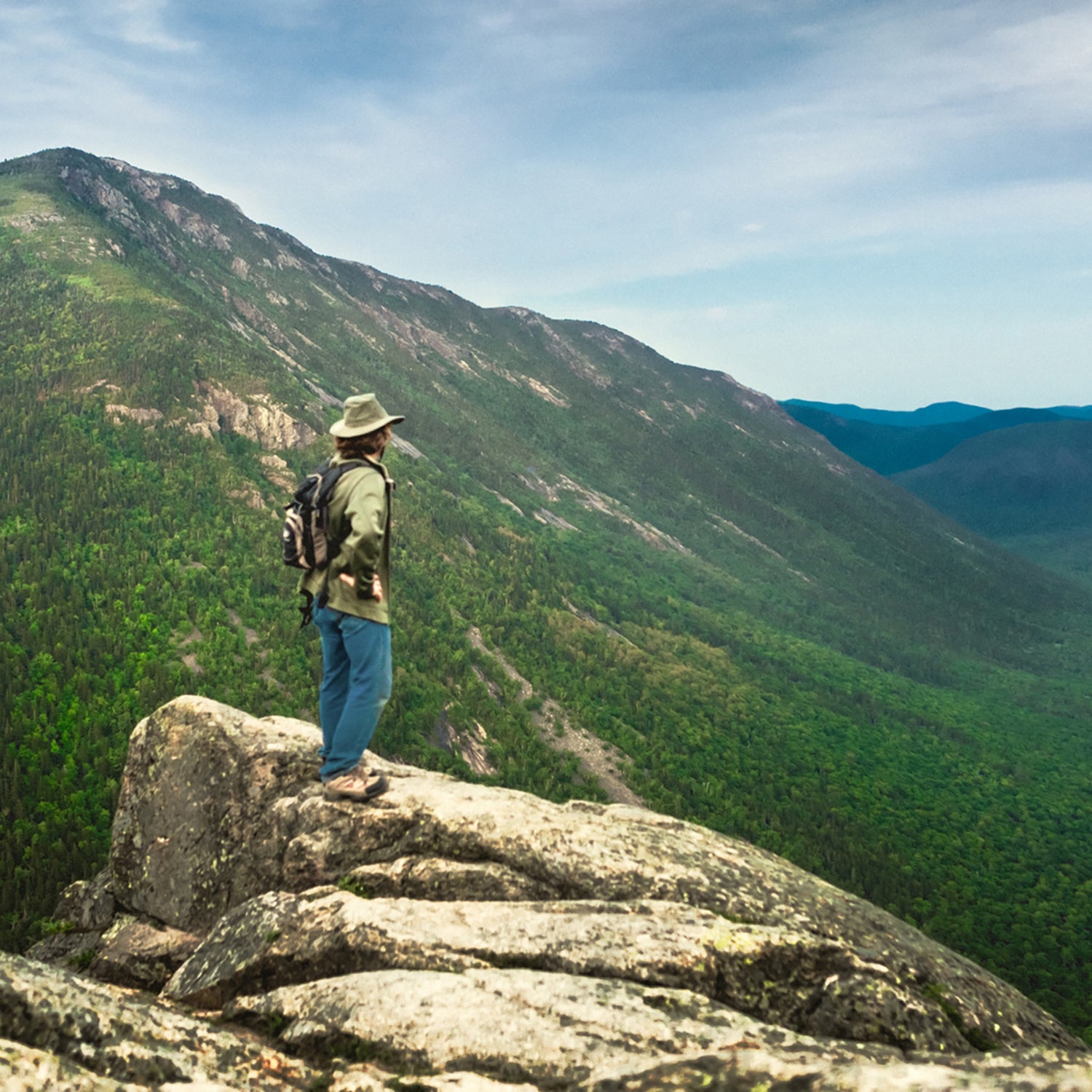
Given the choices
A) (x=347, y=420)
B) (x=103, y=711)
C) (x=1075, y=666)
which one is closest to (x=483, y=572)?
(x=103, y=711)

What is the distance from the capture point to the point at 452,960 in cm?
629

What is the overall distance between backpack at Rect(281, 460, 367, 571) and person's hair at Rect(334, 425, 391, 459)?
166 millimetres

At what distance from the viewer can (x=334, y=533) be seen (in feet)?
24.9

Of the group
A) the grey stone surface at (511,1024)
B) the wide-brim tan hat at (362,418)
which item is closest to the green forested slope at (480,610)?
the grey stone surface at (511,1024)

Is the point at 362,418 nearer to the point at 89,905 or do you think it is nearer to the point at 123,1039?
the point at 123,1039

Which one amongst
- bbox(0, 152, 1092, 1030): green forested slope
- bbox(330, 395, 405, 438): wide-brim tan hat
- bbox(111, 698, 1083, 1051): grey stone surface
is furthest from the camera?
bbox(0, 152, 1092, 1030): green forested slope

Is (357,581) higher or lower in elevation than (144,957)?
higher

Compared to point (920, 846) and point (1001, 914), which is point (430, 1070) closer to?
point (1001, 914)

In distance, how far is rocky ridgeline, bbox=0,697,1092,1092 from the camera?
458 centimetres

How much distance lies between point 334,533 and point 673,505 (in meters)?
128

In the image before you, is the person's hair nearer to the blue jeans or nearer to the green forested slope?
the blue jeans

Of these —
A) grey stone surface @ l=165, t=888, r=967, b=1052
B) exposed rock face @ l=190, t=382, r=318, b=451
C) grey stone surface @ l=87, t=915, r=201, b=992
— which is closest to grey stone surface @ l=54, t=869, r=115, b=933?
grey stone surface @ l=87, t=915, r=201, b=992

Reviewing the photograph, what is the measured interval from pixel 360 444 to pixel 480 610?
5671 centimetres

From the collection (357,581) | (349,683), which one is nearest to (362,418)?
(357,581)
